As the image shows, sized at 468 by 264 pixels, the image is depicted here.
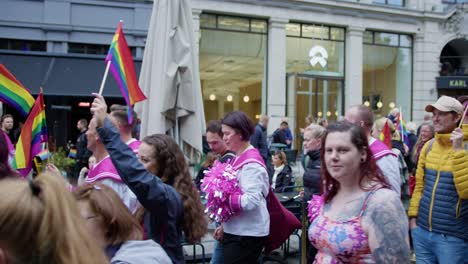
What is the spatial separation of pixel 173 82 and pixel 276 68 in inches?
502

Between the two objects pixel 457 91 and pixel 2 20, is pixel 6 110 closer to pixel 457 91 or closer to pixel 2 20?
pixel 2 20

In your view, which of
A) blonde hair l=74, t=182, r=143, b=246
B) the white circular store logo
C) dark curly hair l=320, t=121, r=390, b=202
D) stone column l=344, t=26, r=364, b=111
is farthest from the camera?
stone column l=344, t=26, r=364, b=111

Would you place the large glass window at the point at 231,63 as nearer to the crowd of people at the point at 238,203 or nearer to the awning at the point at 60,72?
the awning at the point at 60,72

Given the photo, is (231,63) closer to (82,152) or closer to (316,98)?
(316,98)

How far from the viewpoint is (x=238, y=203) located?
3666 millimetres

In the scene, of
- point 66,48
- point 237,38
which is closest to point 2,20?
point 66,48

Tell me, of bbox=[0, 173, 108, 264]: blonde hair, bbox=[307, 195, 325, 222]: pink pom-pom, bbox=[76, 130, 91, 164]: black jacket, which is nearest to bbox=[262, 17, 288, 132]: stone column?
bbox=[76, 130, 91, 164]: black jacket

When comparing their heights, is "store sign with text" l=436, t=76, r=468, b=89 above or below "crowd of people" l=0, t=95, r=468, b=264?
above

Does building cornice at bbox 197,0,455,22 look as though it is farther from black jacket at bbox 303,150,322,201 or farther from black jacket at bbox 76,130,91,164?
black jacket at bbox 303,150,322,201

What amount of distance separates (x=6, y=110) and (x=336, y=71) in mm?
13295

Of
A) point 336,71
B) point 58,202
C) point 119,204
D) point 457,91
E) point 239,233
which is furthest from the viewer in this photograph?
point 457,91

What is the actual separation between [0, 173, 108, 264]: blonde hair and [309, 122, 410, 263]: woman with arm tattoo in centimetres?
147

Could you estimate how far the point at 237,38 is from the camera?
1853 centimetres

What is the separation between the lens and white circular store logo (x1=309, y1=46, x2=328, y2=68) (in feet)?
64.3
